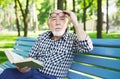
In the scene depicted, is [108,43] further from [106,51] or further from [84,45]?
[84,45]

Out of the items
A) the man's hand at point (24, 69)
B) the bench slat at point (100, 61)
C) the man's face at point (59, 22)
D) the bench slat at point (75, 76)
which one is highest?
the man's face at point (59, 22)

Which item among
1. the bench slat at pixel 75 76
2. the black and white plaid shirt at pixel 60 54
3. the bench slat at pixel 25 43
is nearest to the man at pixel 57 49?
the black and white plaid shirt at pixel 60 54

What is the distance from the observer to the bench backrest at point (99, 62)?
3590 millimetres

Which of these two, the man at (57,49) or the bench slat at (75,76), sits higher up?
the man at (57,49)

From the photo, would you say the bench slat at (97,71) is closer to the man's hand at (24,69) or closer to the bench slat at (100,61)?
the bench slat at (100,61)

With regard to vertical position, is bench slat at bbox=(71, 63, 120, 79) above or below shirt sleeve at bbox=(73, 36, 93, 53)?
below

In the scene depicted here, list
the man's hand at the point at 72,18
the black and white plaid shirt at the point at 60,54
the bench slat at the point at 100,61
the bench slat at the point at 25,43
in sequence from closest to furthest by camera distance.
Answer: the bench slat at the point at 100,61
the man's hand at the point at 72,18
the black and white plaid shirt at the point at 60,54
the bench slat at the point at 25,43

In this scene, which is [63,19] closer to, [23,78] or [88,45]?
[88,45]

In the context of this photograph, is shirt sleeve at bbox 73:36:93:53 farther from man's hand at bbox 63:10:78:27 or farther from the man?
man's hand at bbox 63:10:78:27

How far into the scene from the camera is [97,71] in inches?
154

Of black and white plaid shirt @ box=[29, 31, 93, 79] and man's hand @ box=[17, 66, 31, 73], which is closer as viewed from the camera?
man's hand @ box=[17, 66, 31, 73]

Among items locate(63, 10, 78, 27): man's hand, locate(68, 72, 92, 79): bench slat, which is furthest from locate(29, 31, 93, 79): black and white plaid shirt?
locate(63, 10, 78, 27): man's hand

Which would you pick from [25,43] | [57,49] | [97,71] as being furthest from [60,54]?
[25,43]

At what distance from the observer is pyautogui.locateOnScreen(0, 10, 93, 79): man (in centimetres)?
408
